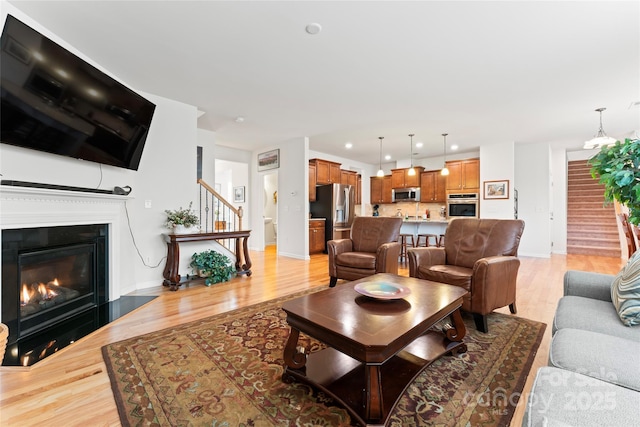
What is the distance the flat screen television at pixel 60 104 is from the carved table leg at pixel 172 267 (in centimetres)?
114

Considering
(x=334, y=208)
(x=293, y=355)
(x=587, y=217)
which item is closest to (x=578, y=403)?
(x=293, y=355)

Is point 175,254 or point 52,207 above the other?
point 52,207

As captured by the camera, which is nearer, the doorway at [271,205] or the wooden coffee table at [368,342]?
the wooden coffee table at [368,342]

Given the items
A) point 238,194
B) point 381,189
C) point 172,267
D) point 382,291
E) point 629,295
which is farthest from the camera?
point 381,189

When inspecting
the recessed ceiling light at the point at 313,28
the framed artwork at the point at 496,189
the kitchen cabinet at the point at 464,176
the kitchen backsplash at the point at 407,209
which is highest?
the recessed ceiling light at the point at 313,28

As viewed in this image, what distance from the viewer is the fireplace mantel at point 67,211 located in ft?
6.80

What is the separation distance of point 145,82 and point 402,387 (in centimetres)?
400

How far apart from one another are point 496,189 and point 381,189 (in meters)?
2.99

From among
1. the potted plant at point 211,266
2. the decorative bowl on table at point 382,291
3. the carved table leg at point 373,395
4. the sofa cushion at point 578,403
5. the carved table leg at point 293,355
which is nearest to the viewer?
the sofa cushion at point 578,403

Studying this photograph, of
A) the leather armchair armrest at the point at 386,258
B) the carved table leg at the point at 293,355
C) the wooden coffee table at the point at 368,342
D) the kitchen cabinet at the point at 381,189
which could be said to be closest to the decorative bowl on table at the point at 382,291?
the wooden coffee table at the point at 368,342

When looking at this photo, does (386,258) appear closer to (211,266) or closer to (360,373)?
(360,373)

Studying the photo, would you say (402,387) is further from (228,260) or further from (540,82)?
(540,82)

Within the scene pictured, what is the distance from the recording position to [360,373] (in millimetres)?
1588

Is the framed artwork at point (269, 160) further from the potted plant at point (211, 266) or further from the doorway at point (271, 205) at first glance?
the potted plant at point (211, 266)
